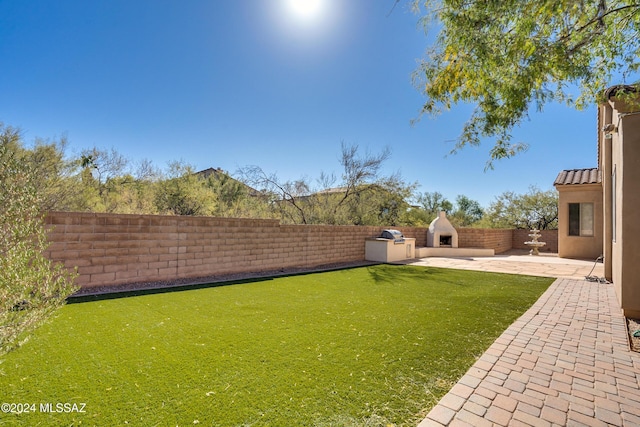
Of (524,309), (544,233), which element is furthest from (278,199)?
(544,233)

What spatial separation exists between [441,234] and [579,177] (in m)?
6.73

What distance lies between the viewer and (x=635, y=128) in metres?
4.68

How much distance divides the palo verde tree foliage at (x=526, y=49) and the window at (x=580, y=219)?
1129 cm

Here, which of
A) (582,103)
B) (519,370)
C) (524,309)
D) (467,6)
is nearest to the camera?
(519,370)

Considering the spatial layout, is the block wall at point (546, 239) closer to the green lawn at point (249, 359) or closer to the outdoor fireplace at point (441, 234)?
the outdoor fireplace at point (441, 234)

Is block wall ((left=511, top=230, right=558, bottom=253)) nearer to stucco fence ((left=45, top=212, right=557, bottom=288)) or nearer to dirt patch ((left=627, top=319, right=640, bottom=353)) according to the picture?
stucco fence ((left=45, top=212, right=557, bottom=288))

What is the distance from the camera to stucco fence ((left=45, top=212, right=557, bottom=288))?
592 centimetres

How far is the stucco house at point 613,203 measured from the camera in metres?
4.75

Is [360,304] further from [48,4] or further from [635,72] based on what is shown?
[48,4]

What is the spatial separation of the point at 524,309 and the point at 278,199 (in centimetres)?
1223

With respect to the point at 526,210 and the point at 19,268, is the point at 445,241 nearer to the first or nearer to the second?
the point at 526,210

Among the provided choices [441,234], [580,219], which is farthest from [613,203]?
[441,234]

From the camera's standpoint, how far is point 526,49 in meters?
3.83

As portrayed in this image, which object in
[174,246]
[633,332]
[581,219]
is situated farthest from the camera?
[581,219]
